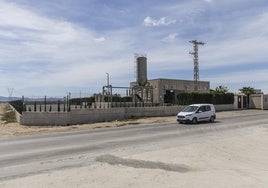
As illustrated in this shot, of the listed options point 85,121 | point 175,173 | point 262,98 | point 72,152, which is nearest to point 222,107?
point 262,98

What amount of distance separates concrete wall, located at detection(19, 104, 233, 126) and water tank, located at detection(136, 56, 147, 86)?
29.5 feet

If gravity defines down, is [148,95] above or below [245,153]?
above

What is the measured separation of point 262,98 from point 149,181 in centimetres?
5476

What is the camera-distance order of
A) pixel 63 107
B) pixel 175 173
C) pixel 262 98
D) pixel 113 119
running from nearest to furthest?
pixel 175 173 → pixel 63 107 → pixel 113 119 → pixel 262 98

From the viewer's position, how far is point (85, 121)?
33.5m

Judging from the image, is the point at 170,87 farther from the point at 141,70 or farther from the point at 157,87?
the point at 141,70

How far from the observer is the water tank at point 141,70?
50.6 metres

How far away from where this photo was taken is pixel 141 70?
50719 mm

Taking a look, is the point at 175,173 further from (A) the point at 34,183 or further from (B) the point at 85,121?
(B) the point at 85,121

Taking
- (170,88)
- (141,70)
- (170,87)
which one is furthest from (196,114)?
(170,87)

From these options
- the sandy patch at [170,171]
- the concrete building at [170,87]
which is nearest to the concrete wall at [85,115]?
Result: the concrete building at [170,87]

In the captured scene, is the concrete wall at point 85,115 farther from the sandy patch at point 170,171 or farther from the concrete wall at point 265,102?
the concrete wall at point 265,102

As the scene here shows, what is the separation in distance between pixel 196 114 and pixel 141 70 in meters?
18.9

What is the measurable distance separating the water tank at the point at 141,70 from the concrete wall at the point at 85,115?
29.5ft
